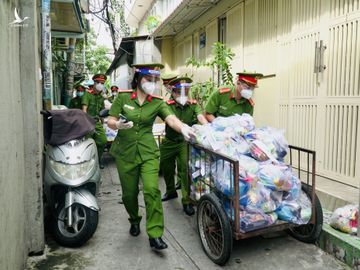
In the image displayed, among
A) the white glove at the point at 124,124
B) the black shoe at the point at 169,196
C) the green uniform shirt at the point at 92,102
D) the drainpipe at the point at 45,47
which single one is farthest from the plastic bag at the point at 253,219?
the green uniform shirt at the point at 92,102

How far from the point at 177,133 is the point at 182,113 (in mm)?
306

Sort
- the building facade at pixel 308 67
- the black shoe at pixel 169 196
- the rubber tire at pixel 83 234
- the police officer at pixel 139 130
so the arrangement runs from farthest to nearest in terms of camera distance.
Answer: the black shoe at pixel 169 196 → the building facade at pixel 308 67 → the police officer at pixel 139 130 → the rubber tire at pixel 83 234

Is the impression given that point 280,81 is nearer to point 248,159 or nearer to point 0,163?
point 248,159

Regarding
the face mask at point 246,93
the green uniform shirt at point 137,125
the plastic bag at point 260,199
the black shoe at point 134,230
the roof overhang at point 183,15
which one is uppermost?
the roof overhang at point 183,15

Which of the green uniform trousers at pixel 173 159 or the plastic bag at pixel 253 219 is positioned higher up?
the green uniform trousers at pixel 173 159

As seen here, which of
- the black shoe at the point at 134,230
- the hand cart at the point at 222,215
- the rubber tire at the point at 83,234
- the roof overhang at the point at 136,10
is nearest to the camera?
the hand cart at the point at 222,215

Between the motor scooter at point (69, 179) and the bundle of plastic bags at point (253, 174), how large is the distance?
1.18 m

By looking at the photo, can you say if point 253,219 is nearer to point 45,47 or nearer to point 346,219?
point 346,219

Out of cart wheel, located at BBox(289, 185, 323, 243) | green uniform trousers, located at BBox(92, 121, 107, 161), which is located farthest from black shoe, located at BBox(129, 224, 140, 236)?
green uniform trousers, located at BBox(92, 121, 107, 161)

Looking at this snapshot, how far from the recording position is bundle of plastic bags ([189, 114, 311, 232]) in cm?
323

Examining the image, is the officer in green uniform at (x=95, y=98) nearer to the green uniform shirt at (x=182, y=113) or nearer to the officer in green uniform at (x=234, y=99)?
the green uniform shirt at (x=182, y=113)

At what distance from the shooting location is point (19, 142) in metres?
2.97

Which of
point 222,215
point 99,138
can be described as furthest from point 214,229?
point 99,138

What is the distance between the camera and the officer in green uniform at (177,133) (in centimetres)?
483
